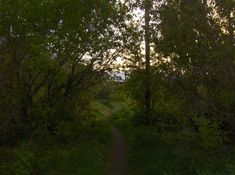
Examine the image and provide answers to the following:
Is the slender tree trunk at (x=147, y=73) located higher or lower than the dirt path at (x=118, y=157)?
higher

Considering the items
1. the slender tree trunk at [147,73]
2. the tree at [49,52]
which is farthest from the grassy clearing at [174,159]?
the slender tree trunk at [147,73]

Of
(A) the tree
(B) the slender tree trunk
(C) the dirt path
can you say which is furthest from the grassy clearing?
(B) the slender tree trunk

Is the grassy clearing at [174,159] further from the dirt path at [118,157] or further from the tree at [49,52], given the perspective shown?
the tree at [49,52]

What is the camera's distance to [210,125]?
14516 mm

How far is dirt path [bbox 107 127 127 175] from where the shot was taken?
16.0m

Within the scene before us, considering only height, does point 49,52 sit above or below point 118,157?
above

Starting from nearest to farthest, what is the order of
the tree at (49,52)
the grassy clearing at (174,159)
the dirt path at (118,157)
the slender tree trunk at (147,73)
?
the grassy clearing at (174,159)
the tree at (49,52)
the dirt path at (118,157)
the slender tree trunk at (147,73)

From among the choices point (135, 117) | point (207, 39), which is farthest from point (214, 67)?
point (135, 117)

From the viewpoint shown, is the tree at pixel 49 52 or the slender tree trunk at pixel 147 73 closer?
the tree at pixel 49 52

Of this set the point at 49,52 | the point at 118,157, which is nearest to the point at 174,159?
the point at 118,157

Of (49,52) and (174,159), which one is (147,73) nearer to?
(174,159)

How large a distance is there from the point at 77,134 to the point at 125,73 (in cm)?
406

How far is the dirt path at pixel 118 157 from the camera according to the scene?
16.0 metres

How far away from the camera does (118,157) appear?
60.0 ft
